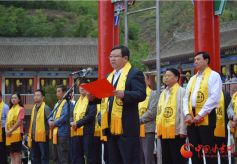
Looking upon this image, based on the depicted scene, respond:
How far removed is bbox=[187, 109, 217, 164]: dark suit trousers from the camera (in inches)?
269

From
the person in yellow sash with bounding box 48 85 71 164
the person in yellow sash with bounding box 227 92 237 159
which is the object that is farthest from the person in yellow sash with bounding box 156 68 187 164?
the person in yellow sash with bounding box 48 85 71 164

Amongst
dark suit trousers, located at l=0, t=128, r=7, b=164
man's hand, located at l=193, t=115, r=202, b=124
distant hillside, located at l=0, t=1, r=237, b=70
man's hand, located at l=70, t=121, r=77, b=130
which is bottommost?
dark suit trousers, located at l=0, t=128, r=7, b=164

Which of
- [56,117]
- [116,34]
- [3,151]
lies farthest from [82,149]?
[116,34]

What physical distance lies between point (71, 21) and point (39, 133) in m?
54.2

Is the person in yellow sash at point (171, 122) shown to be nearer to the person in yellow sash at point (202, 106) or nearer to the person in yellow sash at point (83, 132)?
the person in yellow sash at point (202, 106)

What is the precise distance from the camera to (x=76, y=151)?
9234mm

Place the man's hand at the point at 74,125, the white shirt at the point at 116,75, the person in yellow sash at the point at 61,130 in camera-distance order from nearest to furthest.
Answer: the white shirt at the point at 116,75 < the man's hand at the point at 74,125 < the person in yellow sash at the point at 61,130

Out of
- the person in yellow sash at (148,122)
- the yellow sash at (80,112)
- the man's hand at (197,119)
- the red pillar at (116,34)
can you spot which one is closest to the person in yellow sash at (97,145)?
the yellow sash at (80,112)

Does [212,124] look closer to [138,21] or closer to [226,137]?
[226,137]

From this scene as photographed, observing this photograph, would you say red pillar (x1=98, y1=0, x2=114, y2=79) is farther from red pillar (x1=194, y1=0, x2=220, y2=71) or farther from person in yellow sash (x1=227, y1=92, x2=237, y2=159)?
person in yellow sash (x1=227, y1=92, x2=237, y2=159)

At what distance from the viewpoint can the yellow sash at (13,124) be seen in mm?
10398

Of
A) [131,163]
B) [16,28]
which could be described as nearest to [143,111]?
[131,163]

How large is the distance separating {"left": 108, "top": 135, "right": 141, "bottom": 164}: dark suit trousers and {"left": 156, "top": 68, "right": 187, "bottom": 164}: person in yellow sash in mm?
1128

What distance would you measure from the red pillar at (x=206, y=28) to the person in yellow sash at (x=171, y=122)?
5.04 m
